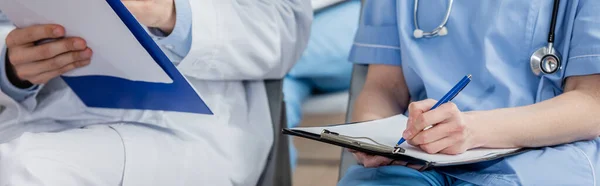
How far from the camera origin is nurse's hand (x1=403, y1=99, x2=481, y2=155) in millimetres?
964

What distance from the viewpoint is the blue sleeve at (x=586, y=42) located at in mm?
1044

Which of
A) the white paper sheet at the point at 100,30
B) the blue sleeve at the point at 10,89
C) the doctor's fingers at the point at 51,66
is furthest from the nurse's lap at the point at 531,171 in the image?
the blue sleeve at the point at 10,89

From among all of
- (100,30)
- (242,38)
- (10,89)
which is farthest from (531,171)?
(10,89)

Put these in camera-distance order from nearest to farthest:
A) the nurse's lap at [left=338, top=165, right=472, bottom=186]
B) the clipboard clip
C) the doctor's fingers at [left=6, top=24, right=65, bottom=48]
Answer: the clipboard clip < the nurse's lap at [left=338, top=165, right=472, bottom=186] < the doctor's fingers at [left=6, top=24, right=65, bottom=48]

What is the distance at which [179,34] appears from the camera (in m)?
1.22

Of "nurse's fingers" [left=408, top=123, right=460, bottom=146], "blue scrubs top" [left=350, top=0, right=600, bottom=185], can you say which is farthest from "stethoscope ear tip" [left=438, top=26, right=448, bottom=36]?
"nurse's fingers" [left=408, top=123, right=460, bottom=146]

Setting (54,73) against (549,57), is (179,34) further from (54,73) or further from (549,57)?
(549,57)

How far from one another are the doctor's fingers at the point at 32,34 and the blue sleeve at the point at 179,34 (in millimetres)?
160

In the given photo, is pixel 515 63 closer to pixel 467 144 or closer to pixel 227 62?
pixel 467 144

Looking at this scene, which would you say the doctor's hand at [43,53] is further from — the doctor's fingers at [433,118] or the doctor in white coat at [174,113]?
the doctor's fingers at [433,118]

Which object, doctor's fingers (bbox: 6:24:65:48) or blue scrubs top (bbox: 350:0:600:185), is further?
doctor's fingers (bbox: 6:24:65:48)

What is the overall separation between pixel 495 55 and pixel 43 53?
724 mm

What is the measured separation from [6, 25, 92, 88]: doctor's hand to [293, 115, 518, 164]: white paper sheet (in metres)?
0.44

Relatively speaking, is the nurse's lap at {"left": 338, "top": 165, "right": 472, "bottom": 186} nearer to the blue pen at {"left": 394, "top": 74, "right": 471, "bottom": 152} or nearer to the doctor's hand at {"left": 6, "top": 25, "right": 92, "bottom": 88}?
the blue pen at {"left": 394, "top": 74, "right": 471, "bottom": 152}
